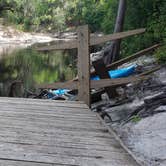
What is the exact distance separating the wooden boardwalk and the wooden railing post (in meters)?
0.32

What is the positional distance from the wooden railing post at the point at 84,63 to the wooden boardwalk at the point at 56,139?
32cm

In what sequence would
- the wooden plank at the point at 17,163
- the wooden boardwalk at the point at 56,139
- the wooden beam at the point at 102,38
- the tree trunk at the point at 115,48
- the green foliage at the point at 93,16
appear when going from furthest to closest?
the green foliage at the point at 93,16 → the tree trunk at the point at 115,48 → the wooden beam at the point at 102,38 → the wooden boardwalk at the point at 56,139 → the wooden plank at the point at 17,163

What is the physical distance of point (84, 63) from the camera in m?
4.55

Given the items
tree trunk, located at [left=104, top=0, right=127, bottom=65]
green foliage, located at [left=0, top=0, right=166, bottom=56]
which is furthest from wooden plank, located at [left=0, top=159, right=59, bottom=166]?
tree trunk, located at [left=104, top=0, right=127, bottom=65]

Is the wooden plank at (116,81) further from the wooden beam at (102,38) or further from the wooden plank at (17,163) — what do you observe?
the wooden plank at (17,163)

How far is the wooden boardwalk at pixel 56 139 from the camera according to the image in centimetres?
236

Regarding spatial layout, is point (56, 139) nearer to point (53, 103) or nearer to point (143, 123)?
point (143, 123)

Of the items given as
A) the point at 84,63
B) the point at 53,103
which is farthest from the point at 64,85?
the point at 84,63

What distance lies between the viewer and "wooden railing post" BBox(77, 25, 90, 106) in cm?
452

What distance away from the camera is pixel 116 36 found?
435cm

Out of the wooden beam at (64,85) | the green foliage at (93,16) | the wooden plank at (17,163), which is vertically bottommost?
the green foliage at (93,16)

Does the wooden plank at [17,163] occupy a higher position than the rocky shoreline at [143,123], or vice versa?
the wooden plank at [17,163]

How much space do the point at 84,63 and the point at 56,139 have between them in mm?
1812

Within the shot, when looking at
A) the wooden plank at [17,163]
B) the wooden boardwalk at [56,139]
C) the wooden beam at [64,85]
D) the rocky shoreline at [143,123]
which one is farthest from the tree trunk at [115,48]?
the wooden plank at [17,163]
